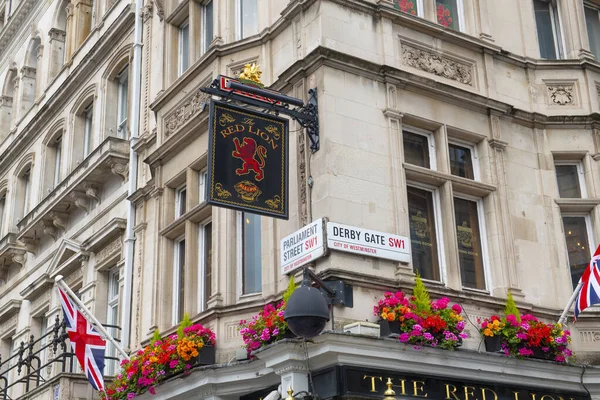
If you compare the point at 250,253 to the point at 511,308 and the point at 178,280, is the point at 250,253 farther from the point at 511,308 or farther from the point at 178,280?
Answer: the point at 511,308

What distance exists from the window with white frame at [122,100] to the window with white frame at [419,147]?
9.95 m

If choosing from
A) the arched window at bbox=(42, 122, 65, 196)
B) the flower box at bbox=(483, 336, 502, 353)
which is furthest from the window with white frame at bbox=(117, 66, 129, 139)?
the flower box at bbox=(483, 336, 502, 353)

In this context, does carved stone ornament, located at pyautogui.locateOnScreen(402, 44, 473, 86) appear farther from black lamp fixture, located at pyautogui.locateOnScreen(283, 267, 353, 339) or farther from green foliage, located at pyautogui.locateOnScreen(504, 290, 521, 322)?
black lamp fixture, located at pyautogui.locateOnScreen(283, 267, 353, 339)

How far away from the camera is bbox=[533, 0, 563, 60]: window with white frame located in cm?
1827

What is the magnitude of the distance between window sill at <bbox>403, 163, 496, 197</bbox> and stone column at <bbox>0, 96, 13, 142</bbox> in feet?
71.5

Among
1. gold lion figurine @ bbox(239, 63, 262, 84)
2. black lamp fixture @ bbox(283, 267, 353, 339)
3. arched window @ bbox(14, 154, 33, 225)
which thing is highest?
arched window @ bbox(14, 154, 33, 225)

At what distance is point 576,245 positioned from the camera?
1667 cm

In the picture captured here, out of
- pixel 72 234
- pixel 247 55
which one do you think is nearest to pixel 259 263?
pixel 247 55

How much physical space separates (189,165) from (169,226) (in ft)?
4.16

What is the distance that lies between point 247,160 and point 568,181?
21.5ft

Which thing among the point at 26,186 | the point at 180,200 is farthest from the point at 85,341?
the point at 26,186

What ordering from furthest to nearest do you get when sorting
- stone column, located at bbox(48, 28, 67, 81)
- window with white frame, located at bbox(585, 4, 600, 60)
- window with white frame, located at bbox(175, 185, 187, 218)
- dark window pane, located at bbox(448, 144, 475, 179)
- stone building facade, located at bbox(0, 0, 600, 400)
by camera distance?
stone column, located at bbox(48, 28, 67, 81) < window with white frame, located at bbox(585, 4, 600, 60) < window with white frame, located at bbox(175, 185, 187, 218) < dark window pane, located at bbox(448, 144, 475, 179) < stone building facade, located at bbox(0, 0, 600, 400)

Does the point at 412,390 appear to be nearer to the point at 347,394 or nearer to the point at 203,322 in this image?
the point at 347,394

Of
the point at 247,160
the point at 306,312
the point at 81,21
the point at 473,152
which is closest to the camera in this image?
the point at 306,312
